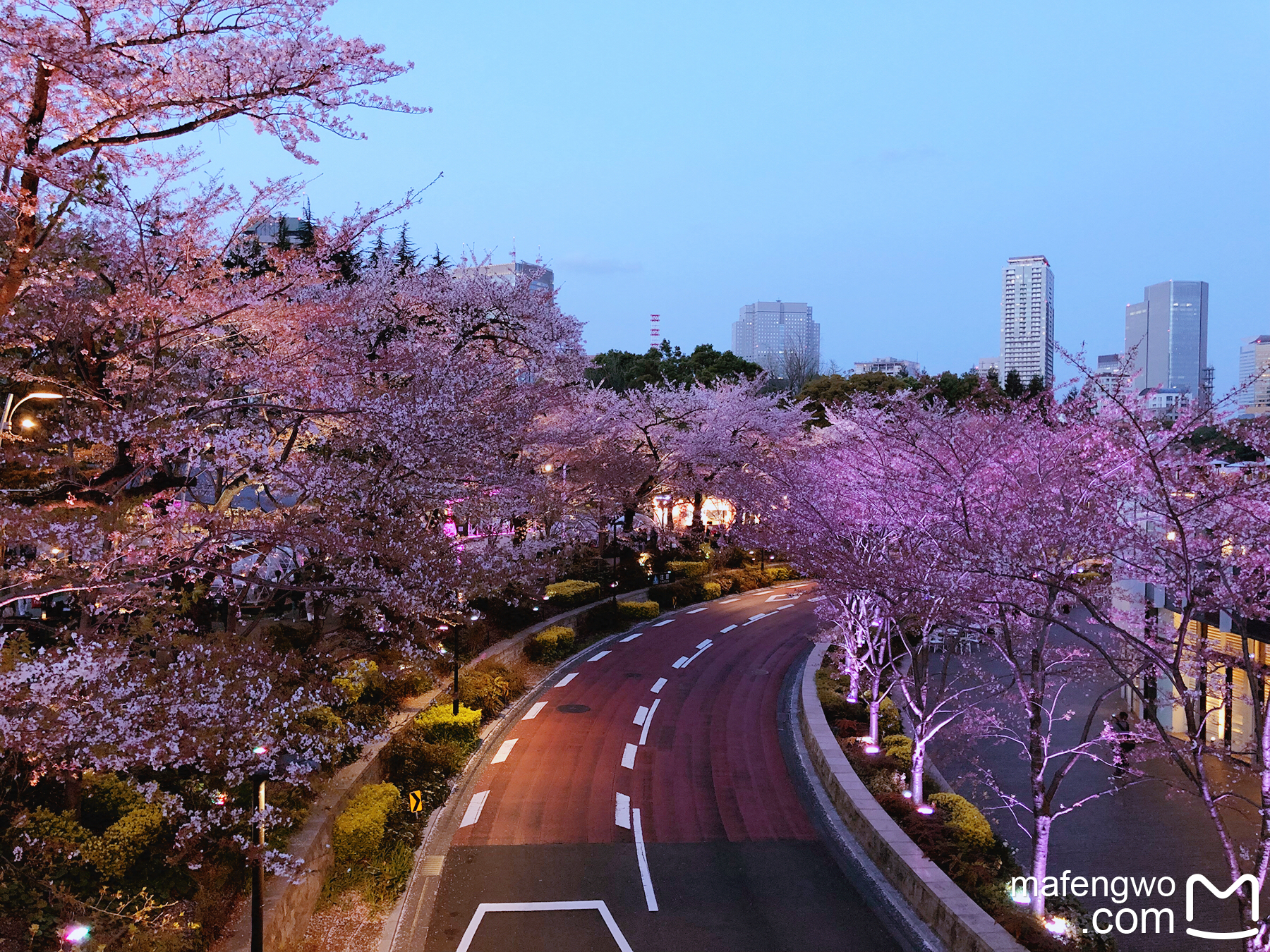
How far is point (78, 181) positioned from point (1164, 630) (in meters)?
15.7

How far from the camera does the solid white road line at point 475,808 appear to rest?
475 inches

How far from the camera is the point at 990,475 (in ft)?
37.2

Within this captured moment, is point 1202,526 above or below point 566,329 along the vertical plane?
below

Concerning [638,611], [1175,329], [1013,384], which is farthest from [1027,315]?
[638,611]

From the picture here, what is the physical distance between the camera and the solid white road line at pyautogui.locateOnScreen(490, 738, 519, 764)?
1447cm

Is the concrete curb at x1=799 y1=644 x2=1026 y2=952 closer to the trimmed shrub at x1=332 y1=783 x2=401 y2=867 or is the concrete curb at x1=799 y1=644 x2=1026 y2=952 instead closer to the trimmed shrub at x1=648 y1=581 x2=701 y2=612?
the trimmed shrub at x1=332 y1=783 x2=401 y2=867

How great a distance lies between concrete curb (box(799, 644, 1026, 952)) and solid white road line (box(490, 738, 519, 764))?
5841mm

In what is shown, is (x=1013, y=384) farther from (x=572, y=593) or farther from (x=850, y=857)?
(x=850, y=857)

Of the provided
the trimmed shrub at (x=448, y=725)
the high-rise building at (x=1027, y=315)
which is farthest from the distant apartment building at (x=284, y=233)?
the high-rise building at (x=1027, y=315)

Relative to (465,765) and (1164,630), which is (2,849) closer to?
(465,765)

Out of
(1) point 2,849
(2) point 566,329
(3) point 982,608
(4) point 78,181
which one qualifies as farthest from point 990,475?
(2) point 566,329

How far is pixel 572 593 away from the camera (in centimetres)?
2497

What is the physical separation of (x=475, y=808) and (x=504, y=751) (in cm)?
243

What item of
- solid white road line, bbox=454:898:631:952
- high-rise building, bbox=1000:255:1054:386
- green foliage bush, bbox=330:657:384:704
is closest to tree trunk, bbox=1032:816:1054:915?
solid white road line, bbox=454:898:631:952
